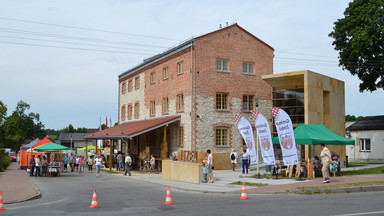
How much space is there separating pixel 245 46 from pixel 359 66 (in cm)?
1293

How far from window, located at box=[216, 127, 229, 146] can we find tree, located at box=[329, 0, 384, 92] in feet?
44.1

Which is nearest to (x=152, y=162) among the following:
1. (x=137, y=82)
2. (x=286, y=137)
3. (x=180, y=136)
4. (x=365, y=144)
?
(x=180, y=136)

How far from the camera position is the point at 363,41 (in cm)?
3325

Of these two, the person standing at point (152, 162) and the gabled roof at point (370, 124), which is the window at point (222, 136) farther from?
the gabled roof at point (370, 124)

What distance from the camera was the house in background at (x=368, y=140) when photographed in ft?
129

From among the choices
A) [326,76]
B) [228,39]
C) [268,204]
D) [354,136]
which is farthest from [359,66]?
[268,204]

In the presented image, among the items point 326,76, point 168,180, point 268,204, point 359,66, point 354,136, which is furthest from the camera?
point 354,136

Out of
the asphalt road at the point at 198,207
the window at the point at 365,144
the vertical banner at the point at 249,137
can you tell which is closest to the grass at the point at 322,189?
the asphalt road at the point at 198,207

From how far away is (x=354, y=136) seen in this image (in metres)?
42.1

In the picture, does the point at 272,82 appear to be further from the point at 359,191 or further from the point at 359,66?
the point at 359,191

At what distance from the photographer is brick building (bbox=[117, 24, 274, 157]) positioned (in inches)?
1180

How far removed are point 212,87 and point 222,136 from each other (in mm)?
3855

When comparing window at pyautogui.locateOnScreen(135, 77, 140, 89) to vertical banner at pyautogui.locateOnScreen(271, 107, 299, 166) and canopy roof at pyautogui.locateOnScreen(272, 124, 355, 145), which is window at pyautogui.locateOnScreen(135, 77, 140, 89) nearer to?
canopy roof at pyautogui.locateOnScreen(272, 124, 355, 145)

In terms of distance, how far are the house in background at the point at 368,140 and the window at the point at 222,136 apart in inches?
700
